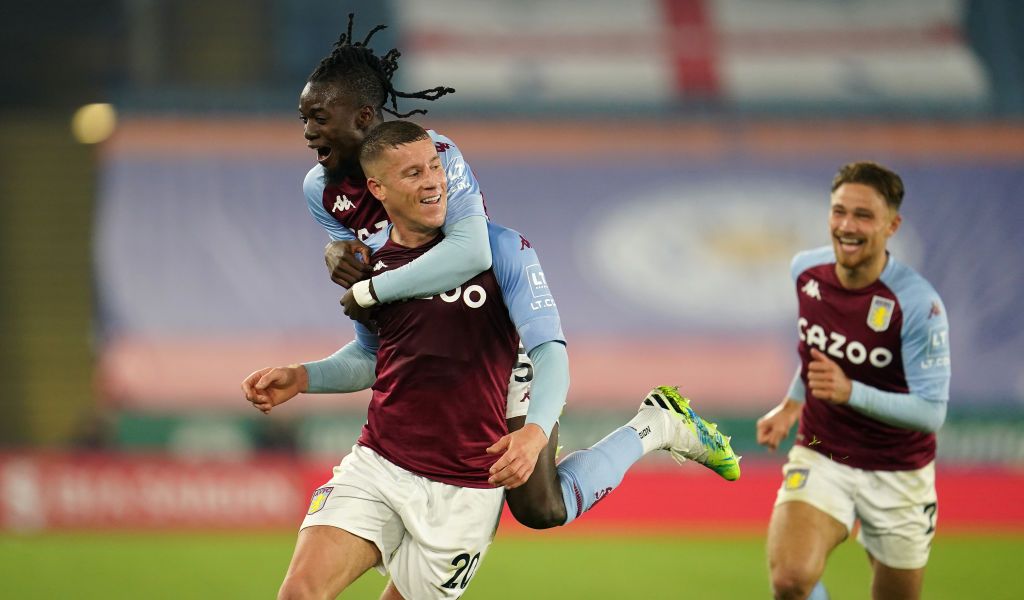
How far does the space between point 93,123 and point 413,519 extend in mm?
13307

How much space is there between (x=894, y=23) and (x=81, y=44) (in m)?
11.2

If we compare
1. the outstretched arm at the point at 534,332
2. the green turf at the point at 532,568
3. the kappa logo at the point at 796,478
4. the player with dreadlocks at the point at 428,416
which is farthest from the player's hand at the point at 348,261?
the green turf at the point at 532,568

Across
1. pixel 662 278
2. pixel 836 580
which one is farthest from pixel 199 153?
pixel 836 580

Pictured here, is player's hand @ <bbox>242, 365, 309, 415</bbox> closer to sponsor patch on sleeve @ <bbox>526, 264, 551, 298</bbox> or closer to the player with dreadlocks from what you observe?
the player with dreadlocks

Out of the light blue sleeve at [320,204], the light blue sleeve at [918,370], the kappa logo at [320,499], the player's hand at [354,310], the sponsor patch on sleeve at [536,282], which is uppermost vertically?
the light blue sleeve at [320,204]

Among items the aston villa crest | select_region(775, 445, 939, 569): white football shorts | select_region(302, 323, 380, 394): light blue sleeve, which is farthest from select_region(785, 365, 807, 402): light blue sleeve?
select_region(302, 323, 380, 394): light blue sleeve

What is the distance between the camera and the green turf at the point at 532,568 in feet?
27.9

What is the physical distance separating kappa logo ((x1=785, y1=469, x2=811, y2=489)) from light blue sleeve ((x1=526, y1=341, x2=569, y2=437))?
1590 millimetres

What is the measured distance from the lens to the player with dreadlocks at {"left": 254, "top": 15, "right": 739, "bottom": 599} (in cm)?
433

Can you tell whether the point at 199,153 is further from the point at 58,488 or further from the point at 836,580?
the point at 836,580

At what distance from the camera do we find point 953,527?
10.9 m

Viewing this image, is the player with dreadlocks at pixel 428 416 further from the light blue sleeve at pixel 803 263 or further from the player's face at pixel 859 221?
the player's face at pixel 859 221

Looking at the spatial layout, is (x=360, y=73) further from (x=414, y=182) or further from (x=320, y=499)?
(x=320, y=499)

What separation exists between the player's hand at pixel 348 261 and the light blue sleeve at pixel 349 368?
32 centimetres
